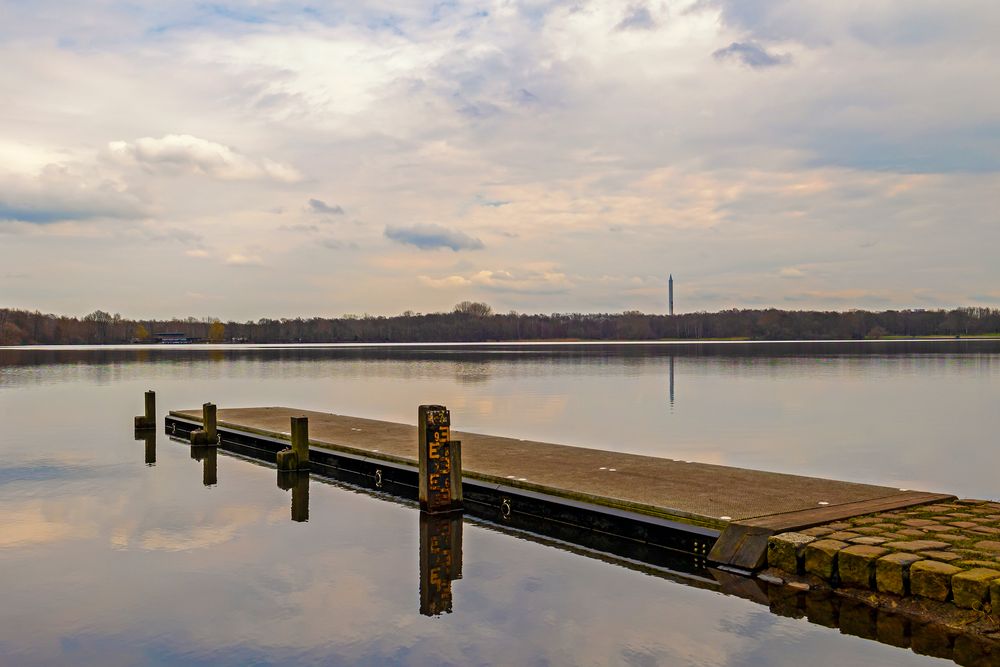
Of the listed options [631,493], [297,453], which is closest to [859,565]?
[631,493]

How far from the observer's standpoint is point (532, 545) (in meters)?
12.1

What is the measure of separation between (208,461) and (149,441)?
483 centimetres

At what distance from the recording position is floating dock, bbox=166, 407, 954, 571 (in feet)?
34.2

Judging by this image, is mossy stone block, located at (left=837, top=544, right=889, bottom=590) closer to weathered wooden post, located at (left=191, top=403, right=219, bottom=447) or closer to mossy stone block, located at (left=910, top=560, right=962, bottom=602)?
mossy stone block, located at (left=910, top=560, right=962, bottom=602)

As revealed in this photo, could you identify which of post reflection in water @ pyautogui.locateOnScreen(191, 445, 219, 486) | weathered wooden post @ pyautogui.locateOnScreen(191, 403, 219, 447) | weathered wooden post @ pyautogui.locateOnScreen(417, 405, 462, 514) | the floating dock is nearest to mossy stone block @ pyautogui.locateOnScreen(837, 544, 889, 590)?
the floating dock

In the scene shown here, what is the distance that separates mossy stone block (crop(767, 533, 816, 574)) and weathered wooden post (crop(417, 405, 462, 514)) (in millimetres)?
5331

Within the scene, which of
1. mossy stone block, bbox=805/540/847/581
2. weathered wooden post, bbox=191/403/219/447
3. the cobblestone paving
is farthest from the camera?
weathered wooden post, bbox=191/403/219/447

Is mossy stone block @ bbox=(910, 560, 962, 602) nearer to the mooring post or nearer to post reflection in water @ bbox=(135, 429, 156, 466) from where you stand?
the mooring post

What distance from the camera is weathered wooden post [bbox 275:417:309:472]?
59.1ft

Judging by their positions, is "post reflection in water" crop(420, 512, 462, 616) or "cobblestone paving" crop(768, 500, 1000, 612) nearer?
"cobblestone paving" crop(768, 500, 1000, 612)

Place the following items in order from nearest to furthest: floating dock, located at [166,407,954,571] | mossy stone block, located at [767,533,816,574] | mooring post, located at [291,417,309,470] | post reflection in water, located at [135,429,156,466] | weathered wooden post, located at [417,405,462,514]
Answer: mossy stone block, located at [767,533,816,574], floating dock, located at [166,407,954,571], weathered wooden post, located at [417,405,462,514], mooring post, located at [291,417,309,470], post reflection in water, located at [135,429,156,466]

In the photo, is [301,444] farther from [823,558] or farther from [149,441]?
[823,558]

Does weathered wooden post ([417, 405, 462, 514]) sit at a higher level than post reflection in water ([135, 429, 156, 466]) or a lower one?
higher

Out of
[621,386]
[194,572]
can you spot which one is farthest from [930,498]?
[621,386]
